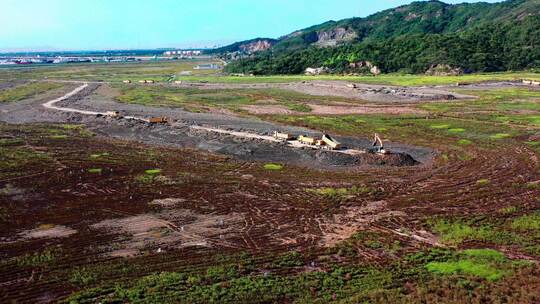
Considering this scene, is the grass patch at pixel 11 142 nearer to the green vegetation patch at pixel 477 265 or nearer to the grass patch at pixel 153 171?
the grass patch at pixel 153 171

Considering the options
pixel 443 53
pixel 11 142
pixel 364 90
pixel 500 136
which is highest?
pixel 443 53

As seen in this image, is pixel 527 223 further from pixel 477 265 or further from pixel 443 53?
pixel 443 53

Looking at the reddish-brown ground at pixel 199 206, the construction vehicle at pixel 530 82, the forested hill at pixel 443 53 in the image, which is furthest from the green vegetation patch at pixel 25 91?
the construction vehicle at pixel 530 82

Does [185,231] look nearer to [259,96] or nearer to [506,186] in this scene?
[506,186]

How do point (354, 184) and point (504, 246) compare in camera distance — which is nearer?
point (504, 246)

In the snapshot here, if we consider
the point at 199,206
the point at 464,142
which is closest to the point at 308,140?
the point at 464,142

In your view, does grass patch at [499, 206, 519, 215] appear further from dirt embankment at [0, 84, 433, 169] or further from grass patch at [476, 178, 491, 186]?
dirt embankment at [0, 84, 433, 169]

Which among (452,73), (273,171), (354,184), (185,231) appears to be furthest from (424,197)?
(452,73)

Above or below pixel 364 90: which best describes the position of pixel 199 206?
below
